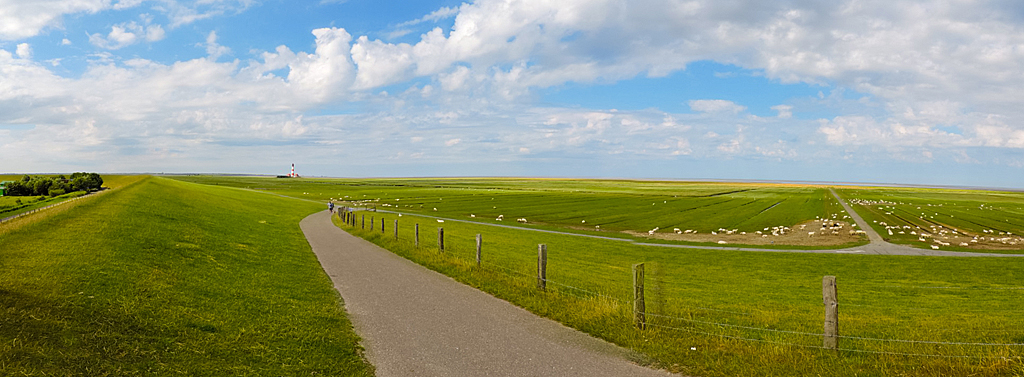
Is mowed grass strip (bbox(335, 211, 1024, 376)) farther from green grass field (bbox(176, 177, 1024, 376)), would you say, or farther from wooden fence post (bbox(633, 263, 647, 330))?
wooden fence post (bbox(633, 263, 647, 330))

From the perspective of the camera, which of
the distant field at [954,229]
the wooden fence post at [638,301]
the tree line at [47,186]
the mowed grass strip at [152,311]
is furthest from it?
the tree line at [47,186]

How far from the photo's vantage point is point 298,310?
14.4 meters

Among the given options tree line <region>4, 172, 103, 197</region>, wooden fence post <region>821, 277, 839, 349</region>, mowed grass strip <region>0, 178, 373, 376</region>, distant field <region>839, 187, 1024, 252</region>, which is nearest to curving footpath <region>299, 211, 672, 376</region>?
mowed grass strip <region>0, 178, 373, 376</region>

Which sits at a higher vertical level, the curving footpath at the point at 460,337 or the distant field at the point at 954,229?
the curving footpath at the point at 460,337

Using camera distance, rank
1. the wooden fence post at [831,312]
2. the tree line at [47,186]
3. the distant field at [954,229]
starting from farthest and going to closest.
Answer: the tree line at [47,186], the distant field at [954,229], the wooden fence post at [831,312]

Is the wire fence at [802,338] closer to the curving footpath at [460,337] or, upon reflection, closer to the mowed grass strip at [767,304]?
the mowed grass strip at [767,304]

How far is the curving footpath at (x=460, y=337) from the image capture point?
32.9 ft

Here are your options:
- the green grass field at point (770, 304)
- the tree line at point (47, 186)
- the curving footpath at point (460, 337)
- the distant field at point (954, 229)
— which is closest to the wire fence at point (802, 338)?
the green grass field at point (770, 304)

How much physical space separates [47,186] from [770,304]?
9990 centimetres

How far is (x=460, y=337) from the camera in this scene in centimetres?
1207

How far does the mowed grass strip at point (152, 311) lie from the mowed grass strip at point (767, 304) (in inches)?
249

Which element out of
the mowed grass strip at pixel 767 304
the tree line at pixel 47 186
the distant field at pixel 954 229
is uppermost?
the tree line at pixel 47 186

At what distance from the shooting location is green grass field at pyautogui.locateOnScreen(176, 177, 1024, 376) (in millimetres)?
9977

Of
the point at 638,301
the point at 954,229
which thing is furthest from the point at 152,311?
the point at 954,229
